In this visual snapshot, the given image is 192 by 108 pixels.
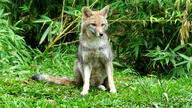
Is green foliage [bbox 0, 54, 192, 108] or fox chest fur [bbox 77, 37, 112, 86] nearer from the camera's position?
green foliage [bbox 0, 54, 192, 108]

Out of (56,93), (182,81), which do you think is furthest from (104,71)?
(182,81)

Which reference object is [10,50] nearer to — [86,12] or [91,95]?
[86,12]

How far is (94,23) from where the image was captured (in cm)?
485

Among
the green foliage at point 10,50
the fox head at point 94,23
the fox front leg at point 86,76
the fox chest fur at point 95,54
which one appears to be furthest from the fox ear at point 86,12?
the green foliage at point 10,50

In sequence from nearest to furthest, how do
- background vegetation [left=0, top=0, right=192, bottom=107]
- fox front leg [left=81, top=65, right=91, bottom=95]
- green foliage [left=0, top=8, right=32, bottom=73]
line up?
fox front leg [left=81, top=65, right=91, bottom=95]
green foliage [left=0, top=8, right=32, bottom=73]
background vegetation [left=0, top=0, right=192, bottom=107]

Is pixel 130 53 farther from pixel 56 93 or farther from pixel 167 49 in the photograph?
pixel 56 93

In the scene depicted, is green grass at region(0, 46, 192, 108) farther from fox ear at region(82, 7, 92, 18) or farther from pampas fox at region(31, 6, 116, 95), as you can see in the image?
fox ear at region(82, 7, 92, 18)

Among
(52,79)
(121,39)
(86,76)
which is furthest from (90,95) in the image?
(121,39)

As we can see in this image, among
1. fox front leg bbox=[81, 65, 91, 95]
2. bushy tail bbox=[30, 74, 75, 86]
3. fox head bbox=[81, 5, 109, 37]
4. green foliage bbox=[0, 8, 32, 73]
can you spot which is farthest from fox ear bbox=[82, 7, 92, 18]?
green foliage bbox=[0, 8, 32, 73]

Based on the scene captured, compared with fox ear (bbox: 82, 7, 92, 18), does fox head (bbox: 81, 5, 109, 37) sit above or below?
below

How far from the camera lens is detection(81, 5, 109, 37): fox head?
479 cm

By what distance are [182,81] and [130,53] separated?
7.73ft

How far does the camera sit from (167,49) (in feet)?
23.9

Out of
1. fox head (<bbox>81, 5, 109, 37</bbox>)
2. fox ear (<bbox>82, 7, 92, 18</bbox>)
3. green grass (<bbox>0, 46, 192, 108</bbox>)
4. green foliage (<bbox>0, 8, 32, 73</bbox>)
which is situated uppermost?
fox ear (<bbox>82, 7, 92, 18</bbox>)
